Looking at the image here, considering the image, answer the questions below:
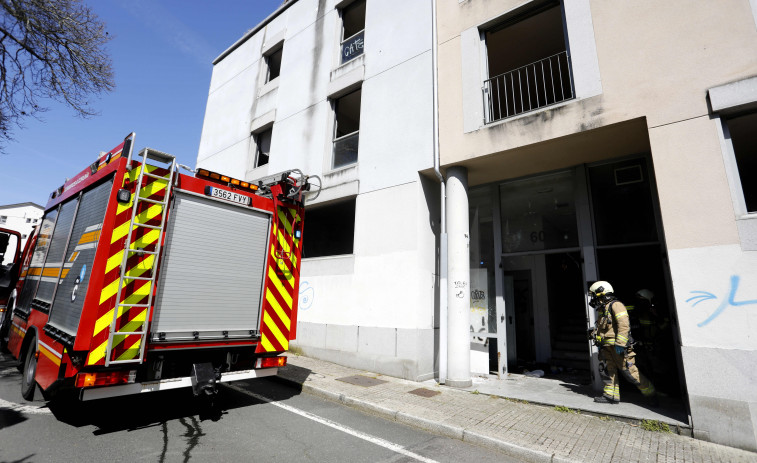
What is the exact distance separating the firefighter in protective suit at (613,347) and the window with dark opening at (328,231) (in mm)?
6598

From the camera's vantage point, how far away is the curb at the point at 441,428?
12.1 feet

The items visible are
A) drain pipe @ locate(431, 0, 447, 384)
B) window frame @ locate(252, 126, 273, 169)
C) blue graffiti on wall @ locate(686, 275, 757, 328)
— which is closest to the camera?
blue graffiti on wall @ locate(686, 275, 757, 328)

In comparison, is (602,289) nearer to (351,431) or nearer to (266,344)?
(351,431)

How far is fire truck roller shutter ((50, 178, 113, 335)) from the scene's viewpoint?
13.2 ft

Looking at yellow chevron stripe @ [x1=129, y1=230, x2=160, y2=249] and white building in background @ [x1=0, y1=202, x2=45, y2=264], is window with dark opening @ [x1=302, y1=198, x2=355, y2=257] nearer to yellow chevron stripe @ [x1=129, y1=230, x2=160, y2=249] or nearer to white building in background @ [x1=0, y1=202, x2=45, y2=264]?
yellow chevron stripe @ [x1=129, y1=230, x2=160, y2=249]

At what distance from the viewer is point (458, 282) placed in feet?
22.1

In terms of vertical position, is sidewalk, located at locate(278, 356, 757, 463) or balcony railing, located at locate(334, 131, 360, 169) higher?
balcony railing, located at locate(334, 131, 360, 169)

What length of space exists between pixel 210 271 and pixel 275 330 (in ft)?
4.34

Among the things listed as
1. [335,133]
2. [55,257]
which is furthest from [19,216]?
[55,257]

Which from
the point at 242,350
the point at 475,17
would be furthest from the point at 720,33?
the point at 242,350

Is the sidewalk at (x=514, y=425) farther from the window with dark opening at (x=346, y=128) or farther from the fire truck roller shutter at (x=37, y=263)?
the window with dark opening at (x=346, y=128)

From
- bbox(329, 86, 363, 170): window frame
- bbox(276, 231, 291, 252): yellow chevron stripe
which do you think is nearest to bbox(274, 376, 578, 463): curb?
bbox(276, 231, 291, 252): yellow chevron stripe

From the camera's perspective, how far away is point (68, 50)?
8391 millimetres

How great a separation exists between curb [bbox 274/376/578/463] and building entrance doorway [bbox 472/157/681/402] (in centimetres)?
329
